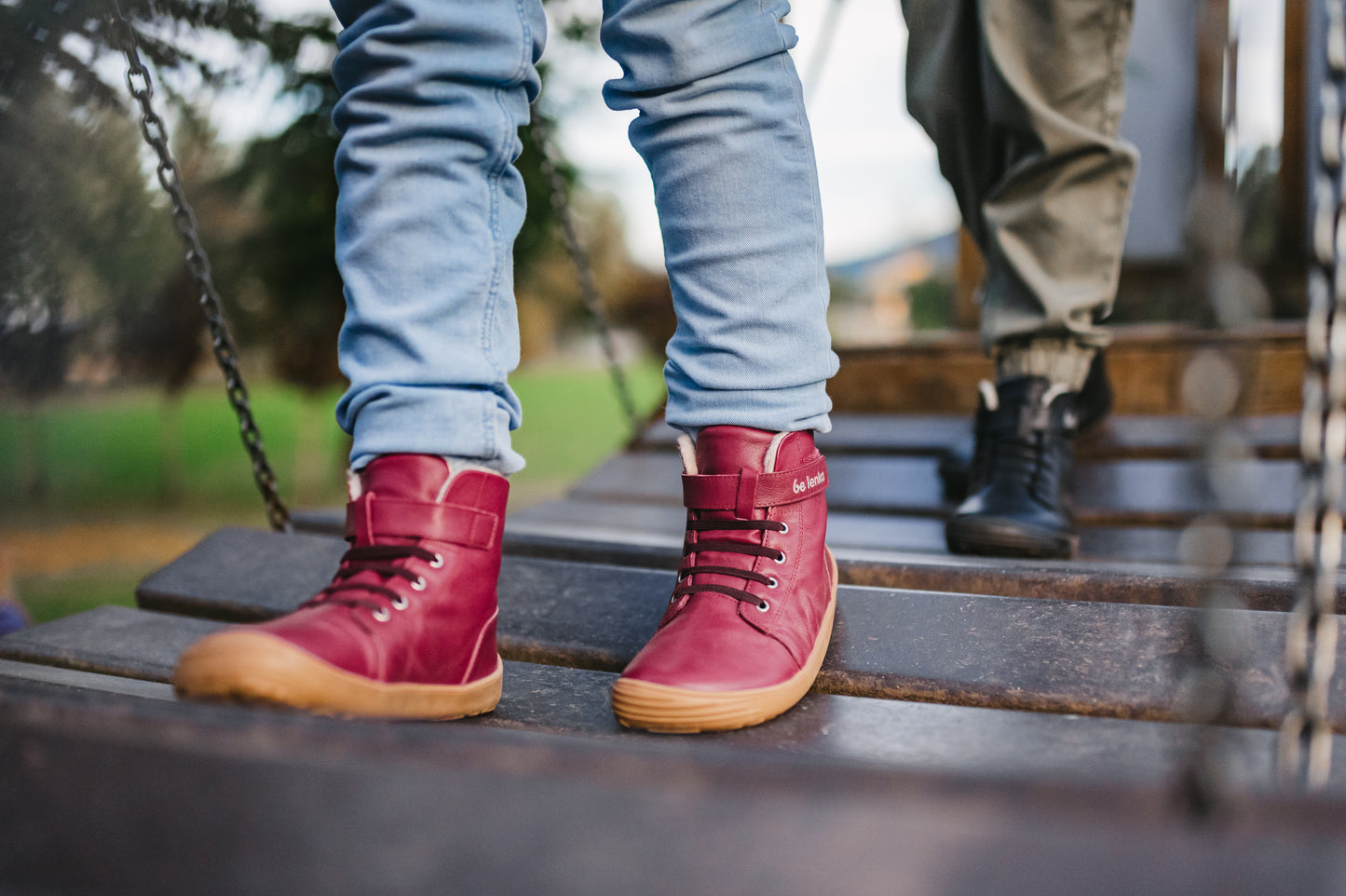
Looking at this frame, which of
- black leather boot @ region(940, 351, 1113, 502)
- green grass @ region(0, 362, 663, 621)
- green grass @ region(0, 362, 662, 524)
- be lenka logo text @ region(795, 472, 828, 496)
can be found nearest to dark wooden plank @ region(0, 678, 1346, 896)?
be lenka logo text @ region(795, 472, 828, 496)

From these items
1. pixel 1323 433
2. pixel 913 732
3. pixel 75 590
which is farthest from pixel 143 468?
pixel 1323 433

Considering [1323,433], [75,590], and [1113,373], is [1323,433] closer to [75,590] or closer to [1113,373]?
[1113,373]

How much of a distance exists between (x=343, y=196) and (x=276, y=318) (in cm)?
447

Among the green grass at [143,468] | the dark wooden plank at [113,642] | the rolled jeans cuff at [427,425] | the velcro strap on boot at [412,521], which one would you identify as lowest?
the green grass at [143,468]

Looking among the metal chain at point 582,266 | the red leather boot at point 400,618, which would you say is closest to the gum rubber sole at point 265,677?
the red leather boot at point 400,618

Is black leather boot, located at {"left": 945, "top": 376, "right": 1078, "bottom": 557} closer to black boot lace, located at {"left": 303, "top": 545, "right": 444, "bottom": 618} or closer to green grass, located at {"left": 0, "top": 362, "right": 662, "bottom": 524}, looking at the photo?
black boot lace, located at {"left": 303, "top": 545, "right": 444, "bottom": 618}

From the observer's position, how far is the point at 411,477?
0.82 metres

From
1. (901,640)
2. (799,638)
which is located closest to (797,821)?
(799,638)

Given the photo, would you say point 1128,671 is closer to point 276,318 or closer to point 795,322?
point 795,322

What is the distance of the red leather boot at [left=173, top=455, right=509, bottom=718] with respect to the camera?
690 millimetres

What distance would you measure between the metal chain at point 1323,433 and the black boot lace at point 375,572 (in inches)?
26.1

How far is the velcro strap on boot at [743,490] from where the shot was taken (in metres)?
0.88

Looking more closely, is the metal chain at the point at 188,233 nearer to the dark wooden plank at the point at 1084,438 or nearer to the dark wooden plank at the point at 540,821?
the dark wooden plank at the point at 540,821

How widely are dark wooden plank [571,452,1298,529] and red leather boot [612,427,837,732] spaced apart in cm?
76
